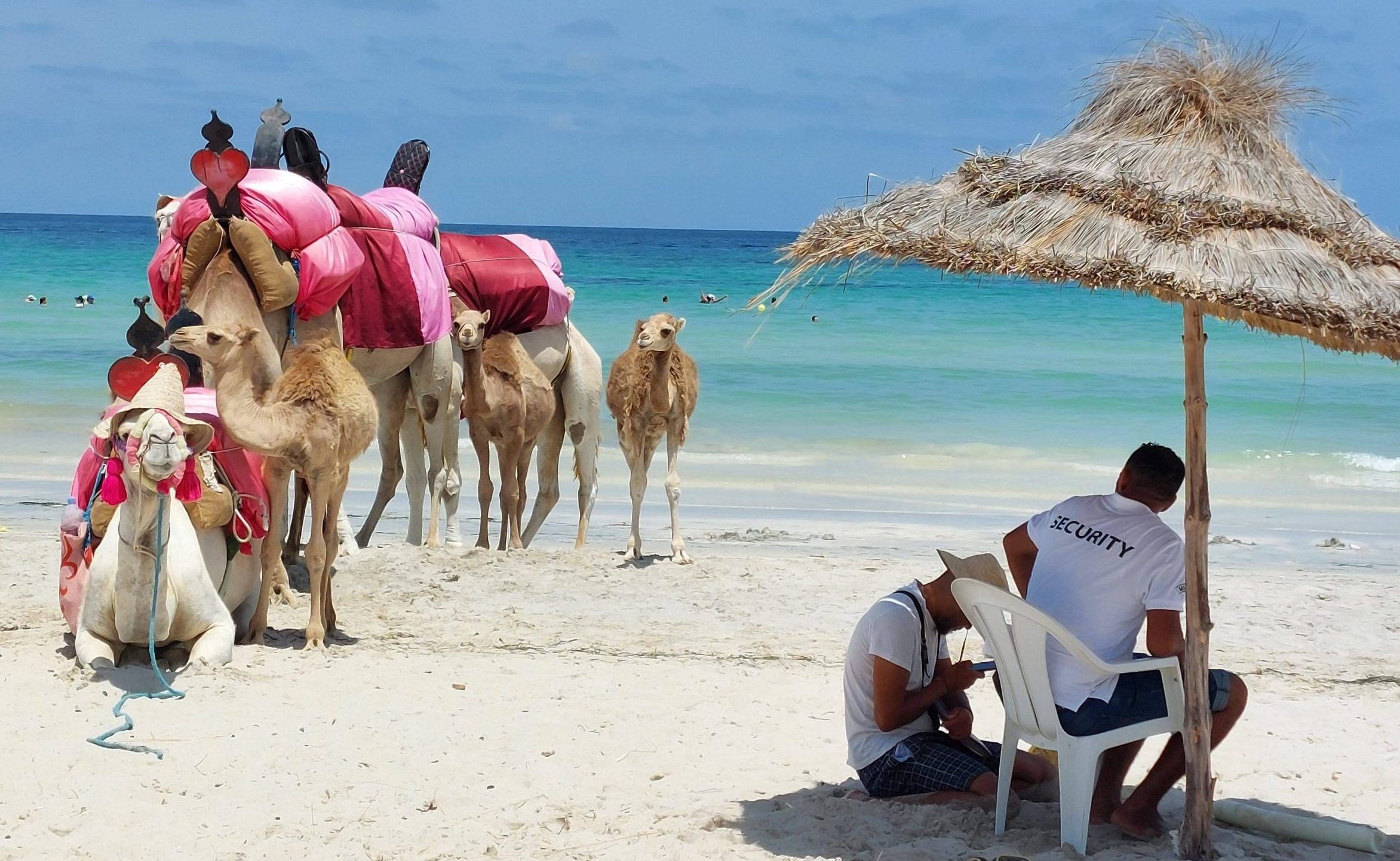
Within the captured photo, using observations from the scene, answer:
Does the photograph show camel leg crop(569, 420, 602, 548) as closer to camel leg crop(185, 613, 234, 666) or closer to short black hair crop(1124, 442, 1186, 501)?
camel leg crop(185, 613, 234, 666)

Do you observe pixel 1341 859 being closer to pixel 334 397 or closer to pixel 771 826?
pixel 771 826

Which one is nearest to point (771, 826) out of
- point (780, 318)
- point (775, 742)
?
point (775, 742)

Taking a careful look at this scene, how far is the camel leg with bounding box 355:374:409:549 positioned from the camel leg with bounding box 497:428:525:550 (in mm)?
670

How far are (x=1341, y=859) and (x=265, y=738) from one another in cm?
409

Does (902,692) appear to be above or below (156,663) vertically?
above

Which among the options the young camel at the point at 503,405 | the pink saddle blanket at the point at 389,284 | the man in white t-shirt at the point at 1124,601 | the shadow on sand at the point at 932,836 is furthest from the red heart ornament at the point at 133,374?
the man in white t-shirt at the point at 1124,601

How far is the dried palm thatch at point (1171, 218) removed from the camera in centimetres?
403

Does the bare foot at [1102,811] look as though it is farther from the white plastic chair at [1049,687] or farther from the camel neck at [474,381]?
the camel neck at [474,381]

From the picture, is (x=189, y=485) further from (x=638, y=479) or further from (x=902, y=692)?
(x=638, y=479)

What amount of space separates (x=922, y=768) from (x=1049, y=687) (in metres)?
0.68

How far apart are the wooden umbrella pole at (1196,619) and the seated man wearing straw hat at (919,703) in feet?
2.22

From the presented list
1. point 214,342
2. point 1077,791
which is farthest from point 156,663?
point 1077,791

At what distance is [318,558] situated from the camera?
7.11 meters

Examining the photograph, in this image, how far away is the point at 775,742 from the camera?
6109 millimetres
